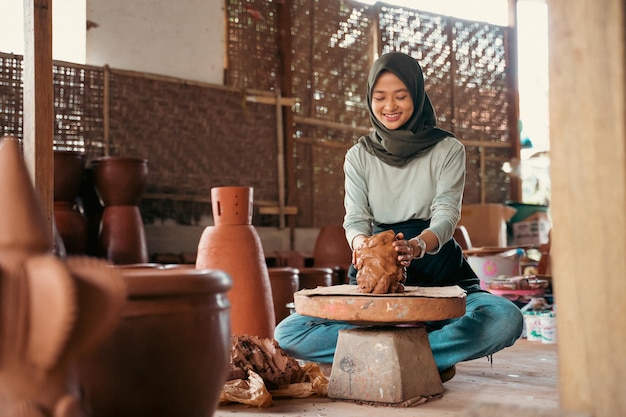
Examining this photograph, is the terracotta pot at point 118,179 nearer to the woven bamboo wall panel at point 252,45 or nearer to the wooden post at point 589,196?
the woven bamboo wall panel at point 252,45

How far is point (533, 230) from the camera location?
909cm

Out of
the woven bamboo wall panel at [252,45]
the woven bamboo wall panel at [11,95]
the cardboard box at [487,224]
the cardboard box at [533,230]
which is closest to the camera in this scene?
the woven bamboo wall panel at [11,95]

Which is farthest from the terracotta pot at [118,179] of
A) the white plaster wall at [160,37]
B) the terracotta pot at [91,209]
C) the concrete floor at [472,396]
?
the concrete floor at [472,396]

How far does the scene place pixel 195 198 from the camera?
688 centimetres

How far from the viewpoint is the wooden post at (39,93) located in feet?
10.3

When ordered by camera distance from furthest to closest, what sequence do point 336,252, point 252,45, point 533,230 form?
point 533,230 < point 252,45 < point 336,252

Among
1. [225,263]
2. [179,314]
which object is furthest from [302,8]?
[179,314]

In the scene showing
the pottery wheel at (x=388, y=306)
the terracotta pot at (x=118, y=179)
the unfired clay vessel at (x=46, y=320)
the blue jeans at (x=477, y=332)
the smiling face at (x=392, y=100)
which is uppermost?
the smiling face at (x=392, y=100)

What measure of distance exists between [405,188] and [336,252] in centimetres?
333

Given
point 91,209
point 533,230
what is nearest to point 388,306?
point 91,209

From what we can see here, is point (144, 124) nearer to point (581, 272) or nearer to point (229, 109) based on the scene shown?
point (229, 109)

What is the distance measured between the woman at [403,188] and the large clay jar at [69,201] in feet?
8.47

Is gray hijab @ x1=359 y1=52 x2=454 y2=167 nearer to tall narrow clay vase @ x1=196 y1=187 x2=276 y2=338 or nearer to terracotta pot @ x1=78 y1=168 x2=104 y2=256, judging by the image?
tall narrow clay vase @ x1=196 y1=187 x2=276 y2=338

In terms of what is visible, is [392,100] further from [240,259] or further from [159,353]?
[159,353]
